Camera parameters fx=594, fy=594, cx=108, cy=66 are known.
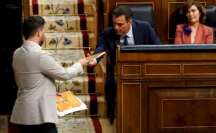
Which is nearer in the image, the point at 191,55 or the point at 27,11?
the point at 191,55

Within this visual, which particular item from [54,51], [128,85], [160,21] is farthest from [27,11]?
[128,85]

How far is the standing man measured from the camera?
3582 mm

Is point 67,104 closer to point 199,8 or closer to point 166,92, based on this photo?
point 166,92

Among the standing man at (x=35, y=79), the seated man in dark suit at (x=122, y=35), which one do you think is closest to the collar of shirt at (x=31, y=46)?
the standing man at (x=35, y=79)

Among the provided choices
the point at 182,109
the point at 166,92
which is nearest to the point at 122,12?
the point at 166,92

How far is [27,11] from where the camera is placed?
22.3 feet

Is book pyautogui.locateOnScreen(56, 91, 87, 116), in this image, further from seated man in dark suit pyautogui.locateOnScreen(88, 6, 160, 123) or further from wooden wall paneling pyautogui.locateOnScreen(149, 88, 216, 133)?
seated man in dark suit pyautogui.locateOnScreen(88, 6, 160, 123)

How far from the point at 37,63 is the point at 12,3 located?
10.9 ft

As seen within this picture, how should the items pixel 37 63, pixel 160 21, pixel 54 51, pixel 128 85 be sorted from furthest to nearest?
pixel 54 51 → pixel 160 21 → pixel 128 85 → pixel 37 63

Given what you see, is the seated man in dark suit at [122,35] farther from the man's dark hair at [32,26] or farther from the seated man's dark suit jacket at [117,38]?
the man's dark hair at [32,26]

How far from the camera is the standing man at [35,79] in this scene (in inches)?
141

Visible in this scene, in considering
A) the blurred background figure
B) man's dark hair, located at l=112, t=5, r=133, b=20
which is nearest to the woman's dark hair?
the blurred background figure

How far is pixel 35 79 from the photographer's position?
3592 mm

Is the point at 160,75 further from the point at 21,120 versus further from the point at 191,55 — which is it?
the point at 21,120
